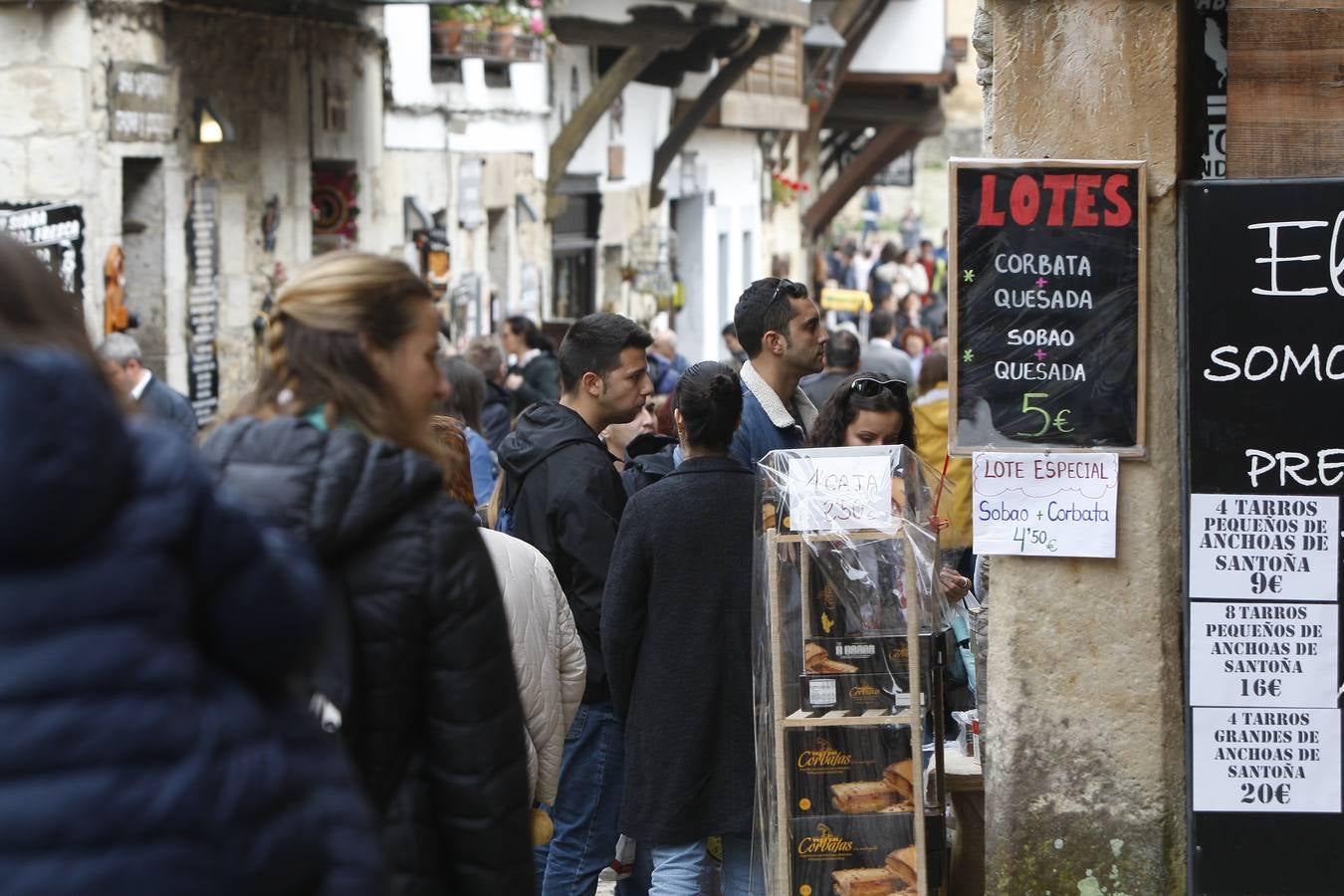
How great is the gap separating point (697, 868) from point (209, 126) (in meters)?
8.52

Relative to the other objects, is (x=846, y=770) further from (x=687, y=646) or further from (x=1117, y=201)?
(x=1117, y=201)

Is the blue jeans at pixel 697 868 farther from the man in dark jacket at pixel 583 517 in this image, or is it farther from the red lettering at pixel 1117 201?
the red lettering at pixel 1117 201

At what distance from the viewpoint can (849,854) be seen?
4.85 meters

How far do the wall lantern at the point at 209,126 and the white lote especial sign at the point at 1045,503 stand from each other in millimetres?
8610

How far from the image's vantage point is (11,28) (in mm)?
11289

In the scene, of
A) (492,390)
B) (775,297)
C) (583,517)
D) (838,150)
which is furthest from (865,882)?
(838,150)

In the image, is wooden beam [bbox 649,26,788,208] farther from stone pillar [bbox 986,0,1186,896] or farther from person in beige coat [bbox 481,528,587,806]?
person in beige coat [bbox 481,528,587,806]

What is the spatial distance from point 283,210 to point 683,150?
35.2 ft

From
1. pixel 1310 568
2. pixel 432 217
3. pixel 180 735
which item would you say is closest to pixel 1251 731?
pixel 1310 568

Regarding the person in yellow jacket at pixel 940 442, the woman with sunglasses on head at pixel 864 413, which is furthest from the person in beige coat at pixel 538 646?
the person in yellow jacket at pixel 940 442

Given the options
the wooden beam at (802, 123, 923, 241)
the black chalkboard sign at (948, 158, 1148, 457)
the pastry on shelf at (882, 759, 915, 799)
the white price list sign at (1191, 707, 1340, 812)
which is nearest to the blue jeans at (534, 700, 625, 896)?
the pastry on shelf at (882, 759, 915, 799)

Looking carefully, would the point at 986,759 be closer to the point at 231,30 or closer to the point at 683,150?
the point at 231,30

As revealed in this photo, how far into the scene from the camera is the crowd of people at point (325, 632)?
185 cm

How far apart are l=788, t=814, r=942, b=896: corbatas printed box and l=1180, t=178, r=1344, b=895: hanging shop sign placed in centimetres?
68
